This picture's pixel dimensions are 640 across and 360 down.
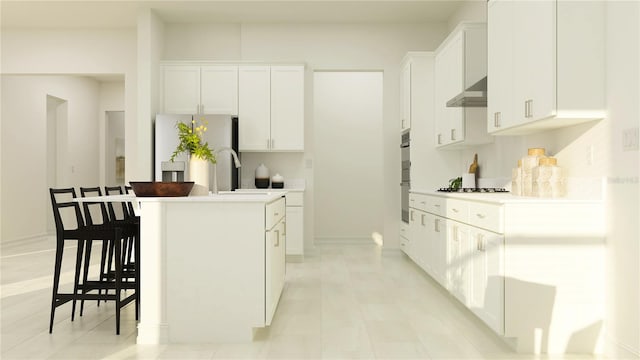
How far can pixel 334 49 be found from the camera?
6.56 m

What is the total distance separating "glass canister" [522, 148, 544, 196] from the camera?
3.32 metres

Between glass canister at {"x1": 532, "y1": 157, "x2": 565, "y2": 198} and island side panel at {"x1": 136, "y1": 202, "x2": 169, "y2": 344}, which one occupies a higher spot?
glass canister at {"x1": 532, "y1": 157, "x2": 565, "y2": 198}

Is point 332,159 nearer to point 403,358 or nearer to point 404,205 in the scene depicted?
point 404,205

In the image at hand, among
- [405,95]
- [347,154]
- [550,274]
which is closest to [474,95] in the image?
[550,274]

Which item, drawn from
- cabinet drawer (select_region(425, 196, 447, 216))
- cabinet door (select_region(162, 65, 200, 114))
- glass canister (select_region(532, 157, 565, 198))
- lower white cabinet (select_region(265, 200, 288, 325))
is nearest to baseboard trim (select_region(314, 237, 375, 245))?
cabinet door (select_region(162, 65, 200, 114))

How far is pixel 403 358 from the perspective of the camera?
8.96 feet

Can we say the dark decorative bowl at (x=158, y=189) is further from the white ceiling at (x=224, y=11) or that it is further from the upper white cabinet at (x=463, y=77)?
the white ceiling at (x=224, y=11)

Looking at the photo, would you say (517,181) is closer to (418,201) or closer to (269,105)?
(418,201)

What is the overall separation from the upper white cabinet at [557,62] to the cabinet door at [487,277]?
30.4 inches

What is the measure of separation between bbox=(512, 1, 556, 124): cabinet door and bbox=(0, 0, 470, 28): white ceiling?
2.75 m

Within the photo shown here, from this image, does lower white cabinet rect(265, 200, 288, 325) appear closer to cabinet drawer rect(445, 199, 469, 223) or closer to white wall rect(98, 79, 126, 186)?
cabinet drawer rect(445, 199, 469, 223)

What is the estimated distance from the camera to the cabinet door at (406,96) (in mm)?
5906

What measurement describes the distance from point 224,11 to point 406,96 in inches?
93.9

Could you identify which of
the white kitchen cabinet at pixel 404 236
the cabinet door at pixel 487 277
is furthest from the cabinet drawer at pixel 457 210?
the white kitchen cabinet at pixel 404 236
